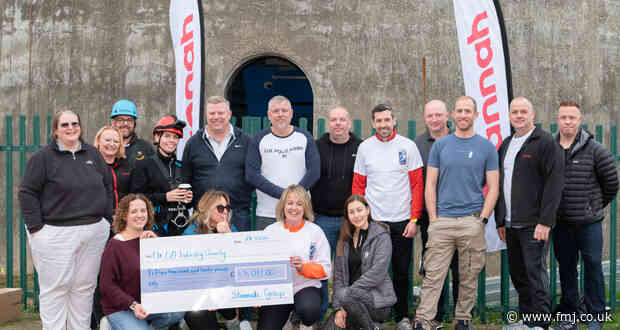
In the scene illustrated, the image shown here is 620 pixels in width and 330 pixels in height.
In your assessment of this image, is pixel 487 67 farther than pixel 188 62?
No

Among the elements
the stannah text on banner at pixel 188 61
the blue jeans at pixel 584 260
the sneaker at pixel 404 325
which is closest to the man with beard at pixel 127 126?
the stannah text on banner at pixel 188 61

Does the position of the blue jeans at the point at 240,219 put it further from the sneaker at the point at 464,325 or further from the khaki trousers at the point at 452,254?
the sneaker at the point at 464,325

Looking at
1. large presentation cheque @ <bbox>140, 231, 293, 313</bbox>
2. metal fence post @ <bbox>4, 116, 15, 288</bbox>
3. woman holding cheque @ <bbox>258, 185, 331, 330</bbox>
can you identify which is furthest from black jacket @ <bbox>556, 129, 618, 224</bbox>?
metal fence post @ <bbox>4, 116, 15, 288</bbox>

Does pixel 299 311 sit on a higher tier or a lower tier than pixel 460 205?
lower

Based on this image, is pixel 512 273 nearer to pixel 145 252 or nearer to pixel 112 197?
pixel 145 252

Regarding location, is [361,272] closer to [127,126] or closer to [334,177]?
[334,177]

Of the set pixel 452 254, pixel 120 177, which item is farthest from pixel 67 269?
pixel 452 254

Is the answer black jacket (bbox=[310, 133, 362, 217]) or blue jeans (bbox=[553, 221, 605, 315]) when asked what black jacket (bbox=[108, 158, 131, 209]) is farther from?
blue jeans (bbox=[553, 221, 605, 315])

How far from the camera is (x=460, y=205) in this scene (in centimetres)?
484

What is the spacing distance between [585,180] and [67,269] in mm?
4429

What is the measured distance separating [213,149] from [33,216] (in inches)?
62.9

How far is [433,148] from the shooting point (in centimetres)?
496

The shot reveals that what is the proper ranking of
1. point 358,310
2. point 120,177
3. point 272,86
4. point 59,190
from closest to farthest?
point 59,190
point 358,310
point 120,177
point 272,86

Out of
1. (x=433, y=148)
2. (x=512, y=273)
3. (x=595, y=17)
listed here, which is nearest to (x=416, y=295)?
(x=512, y=273)
